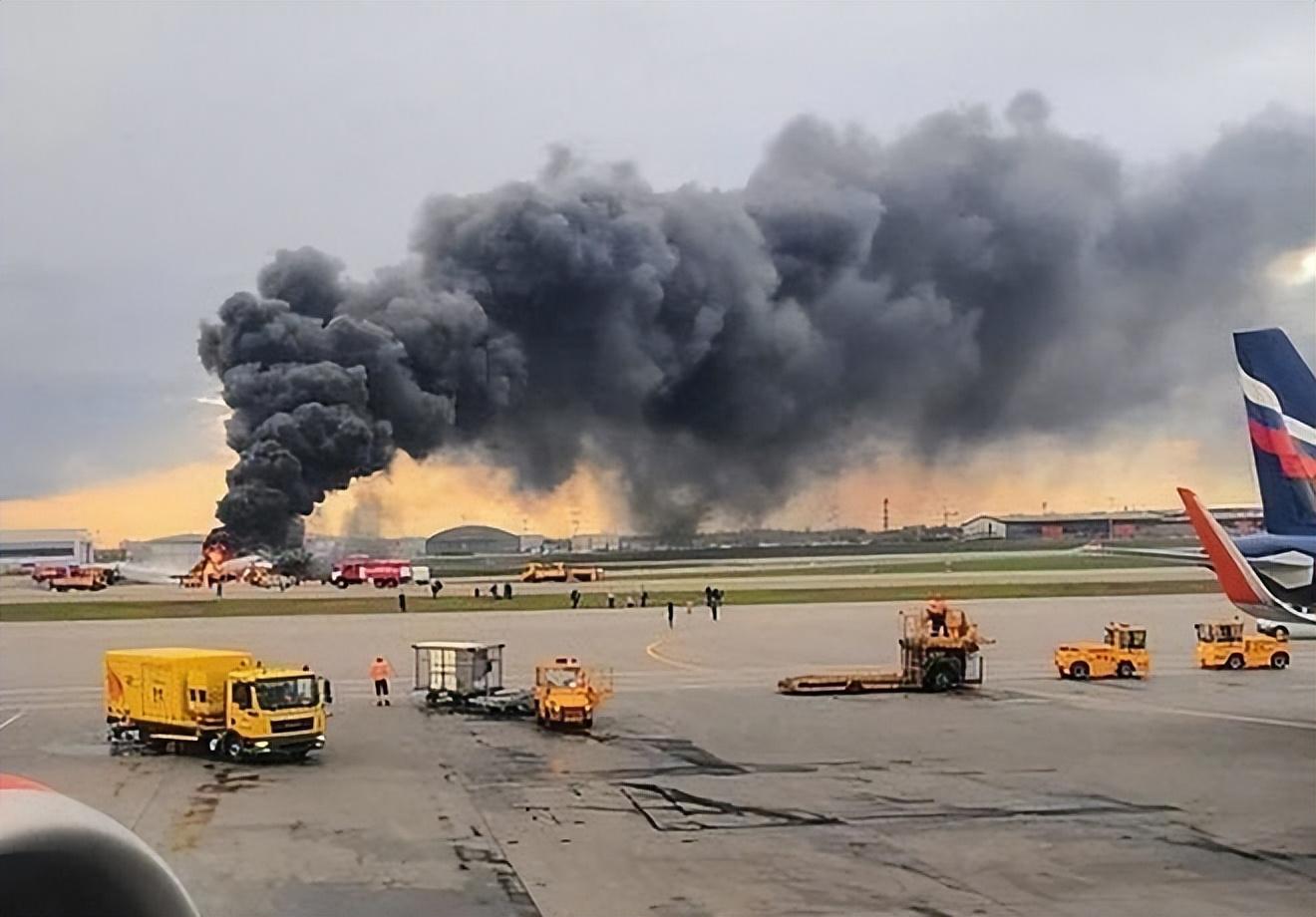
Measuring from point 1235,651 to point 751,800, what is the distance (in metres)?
26.6

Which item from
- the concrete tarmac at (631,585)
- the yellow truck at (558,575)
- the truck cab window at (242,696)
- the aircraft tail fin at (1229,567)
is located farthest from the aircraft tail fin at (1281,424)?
the yellow truck at (558,575)

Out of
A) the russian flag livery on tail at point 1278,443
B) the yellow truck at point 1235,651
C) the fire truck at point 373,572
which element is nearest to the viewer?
the russian flag livery on tail at point 1278,443

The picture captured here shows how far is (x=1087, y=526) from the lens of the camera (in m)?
109

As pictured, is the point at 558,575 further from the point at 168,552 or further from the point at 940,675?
the point at 940,675

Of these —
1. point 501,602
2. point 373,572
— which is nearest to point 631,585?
point 373,572

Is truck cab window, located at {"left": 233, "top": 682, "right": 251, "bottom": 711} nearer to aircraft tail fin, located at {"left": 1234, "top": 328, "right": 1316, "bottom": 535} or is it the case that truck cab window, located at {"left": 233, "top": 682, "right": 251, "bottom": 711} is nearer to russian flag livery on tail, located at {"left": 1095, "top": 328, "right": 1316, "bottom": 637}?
russian flag livery on tail, located at {"left": 1095, "top": 328, "right": 1316, "bottom": 637}

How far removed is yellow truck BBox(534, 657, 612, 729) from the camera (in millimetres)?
29734

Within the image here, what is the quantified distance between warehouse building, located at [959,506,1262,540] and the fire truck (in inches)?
1420

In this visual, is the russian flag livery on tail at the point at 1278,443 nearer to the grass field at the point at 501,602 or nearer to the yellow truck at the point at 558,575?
the grass field at the point at 501,602

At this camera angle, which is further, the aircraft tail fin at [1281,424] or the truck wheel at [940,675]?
the truck wheel at [940,675]

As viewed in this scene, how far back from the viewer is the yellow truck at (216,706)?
2562 centimetres

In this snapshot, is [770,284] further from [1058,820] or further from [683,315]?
[1058,820]

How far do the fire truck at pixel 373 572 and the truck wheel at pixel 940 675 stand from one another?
46.0m

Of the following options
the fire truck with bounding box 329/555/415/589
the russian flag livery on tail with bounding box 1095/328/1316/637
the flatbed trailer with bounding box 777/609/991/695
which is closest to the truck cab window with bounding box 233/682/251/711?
→ the flatbed trailer with bounding box 777/609/991/695
